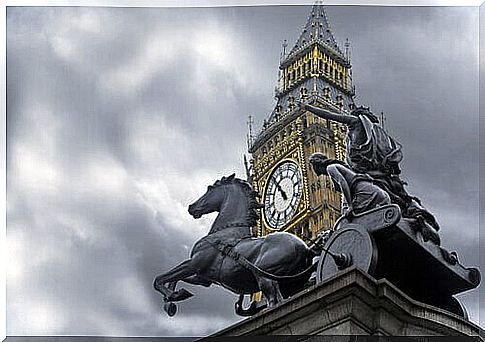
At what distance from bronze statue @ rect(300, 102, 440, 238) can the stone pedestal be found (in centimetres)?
109

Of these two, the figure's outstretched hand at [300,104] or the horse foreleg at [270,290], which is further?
the figure's outstretched hand at [300,104]

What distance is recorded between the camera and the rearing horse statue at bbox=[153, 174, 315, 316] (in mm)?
11375

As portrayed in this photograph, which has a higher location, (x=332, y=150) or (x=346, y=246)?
(x=332, y=150)

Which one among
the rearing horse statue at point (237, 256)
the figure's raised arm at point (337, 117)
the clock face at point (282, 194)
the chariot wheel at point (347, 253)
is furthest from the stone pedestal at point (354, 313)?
the clock face at point (282, 194)

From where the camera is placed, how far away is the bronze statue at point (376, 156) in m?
11.6

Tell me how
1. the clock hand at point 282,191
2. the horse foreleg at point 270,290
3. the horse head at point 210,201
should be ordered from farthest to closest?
the clock hand at point 282,191, the horse head at point 210,201, the horse foreleg at point 270,290

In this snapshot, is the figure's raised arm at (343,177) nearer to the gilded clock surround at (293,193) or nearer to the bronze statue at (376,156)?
the bronze statue at (376,156)

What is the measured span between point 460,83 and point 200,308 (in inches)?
120

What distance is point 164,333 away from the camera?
11.7m

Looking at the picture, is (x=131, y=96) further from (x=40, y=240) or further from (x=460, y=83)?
(x=460, y=83)

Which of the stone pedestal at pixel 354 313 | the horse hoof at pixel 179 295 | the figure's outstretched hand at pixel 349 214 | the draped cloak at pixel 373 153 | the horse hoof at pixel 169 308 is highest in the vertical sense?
the draped cloak at pixel 373 153

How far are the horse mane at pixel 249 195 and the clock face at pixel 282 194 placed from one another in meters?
2.14

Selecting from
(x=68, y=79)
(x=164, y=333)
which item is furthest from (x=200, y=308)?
(x=68, y=79)

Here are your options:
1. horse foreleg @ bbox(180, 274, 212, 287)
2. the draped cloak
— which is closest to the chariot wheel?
the draped cloak
